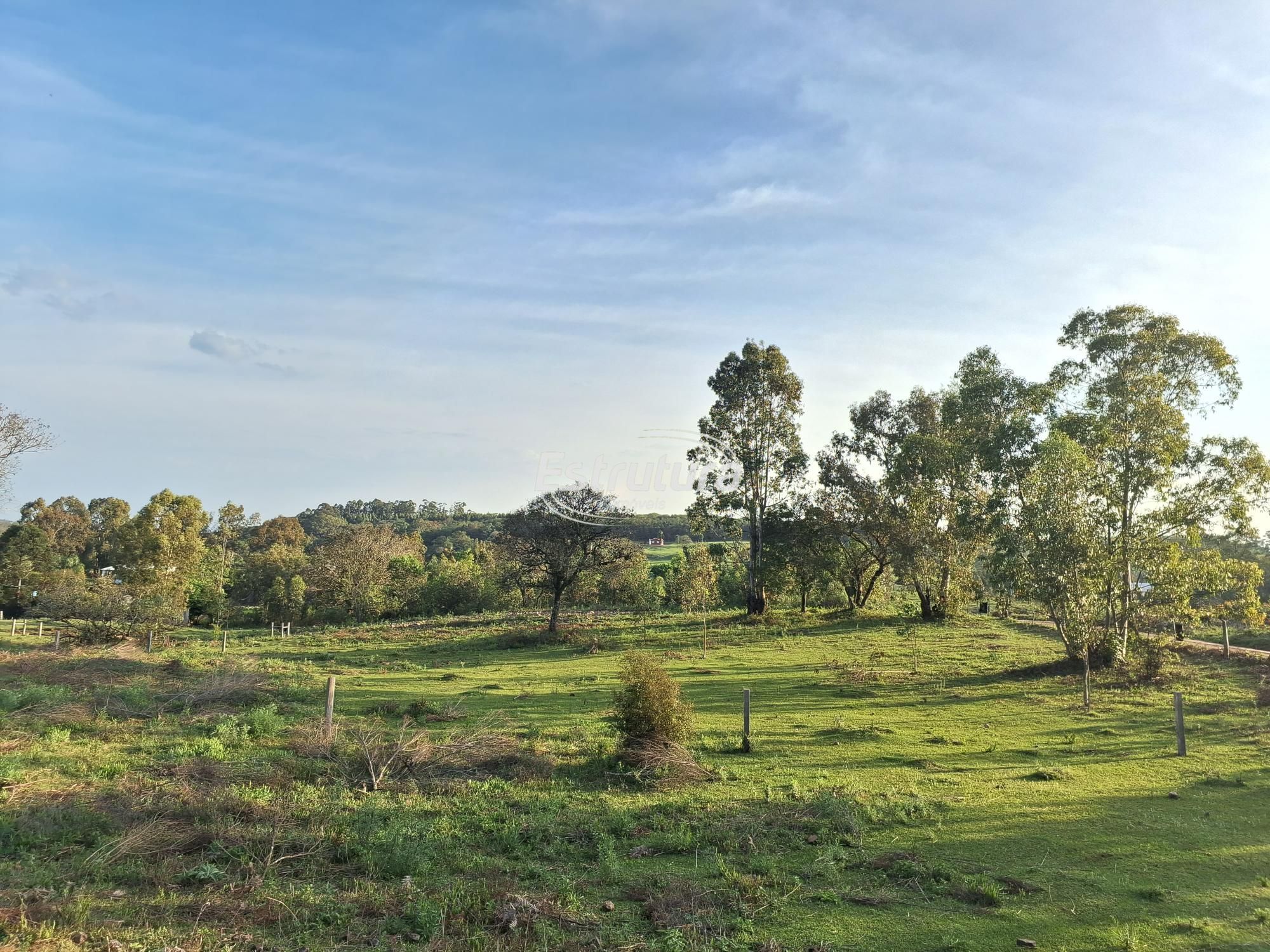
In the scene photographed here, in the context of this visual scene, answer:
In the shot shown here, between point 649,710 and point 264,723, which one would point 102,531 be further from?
point 649,710

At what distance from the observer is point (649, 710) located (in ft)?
45.5

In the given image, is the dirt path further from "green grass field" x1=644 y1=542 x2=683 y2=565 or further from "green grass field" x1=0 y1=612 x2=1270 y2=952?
"green grass field" x1=644 y1=542 x2=683 y2=565

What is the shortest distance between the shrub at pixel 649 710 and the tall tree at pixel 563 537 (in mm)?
24172

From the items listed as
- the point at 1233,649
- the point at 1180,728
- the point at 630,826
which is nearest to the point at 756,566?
the point at 1233,649

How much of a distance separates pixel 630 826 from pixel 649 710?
3632mm

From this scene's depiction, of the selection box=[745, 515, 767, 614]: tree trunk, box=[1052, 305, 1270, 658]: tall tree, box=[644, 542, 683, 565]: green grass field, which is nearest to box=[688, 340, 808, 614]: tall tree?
box=[745, 515, 767, 614]: tree trunk

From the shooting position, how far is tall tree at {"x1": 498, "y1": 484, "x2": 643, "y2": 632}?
38.3 metres

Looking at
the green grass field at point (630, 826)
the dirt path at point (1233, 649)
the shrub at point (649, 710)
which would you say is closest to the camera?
the green grass field at point (630, 826)

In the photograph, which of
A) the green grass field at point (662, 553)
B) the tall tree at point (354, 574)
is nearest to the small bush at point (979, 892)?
the tall tree at point (354, 574)

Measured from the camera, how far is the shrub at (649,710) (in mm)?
13852

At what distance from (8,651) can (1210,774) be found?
37738 millimetres

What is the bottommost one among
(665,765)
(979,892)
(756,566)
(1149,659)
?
(665,765)

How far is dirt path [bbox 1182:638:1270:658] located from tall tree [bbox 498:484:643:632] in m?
26.1

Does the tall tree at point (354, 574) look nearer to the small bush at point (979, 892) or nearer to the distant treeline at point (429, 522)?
the distant treeline at point (429, 522)
